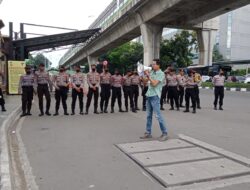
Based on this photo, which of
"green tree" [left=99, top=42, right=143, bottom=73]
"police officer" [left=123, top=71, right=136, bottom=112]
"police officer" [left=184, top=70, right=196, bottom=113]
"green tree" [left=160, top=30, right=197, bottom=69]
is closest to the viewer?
"police officer" [left=184, top=70, right=196, bottom=113]

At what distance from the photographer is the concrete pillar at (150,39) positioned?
95.5 ft

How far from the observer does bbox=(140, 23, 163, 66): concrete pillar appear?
95.5ft

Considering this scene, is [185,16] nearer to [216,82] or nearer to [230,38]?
[216,82]

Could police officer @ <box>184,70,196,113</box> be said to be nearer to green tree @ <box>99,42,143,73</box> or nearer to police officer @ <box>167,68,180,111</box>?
police officer @ <box>167,68,180,111</box>

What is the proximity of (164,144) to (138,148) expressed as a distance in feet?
2.08

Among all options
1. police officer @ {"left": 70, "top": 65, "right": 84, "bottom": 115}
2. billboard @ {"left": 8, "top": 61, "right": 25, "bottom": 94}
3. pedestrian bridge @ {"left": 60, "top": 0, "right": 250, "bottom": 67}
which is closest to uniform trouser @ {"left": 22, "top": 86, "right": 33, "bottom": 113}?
police officer @ {"left": 70, "top": 65, "right": 84, "bottom": 115}

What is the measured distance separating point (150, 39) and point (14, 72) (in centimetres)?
1349

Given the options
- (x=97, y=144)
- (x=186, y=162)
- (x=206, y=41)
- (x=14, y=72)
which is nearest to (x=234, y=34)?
(x=206, y=41)

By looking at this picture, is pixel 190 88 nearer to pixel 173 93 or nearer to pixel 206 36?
pixel 173 93

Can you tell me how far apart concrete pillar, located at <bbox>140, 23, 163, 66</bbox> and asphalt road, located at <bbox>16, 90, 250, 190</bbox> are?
18.6 metres

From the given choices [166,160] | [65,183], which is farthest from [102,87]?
[65,183]

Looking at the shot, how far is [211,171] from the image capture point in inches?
197

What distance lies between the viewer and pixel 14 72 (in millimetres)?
20391

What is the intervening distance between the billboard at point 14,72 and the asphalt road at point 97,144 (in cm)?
972
